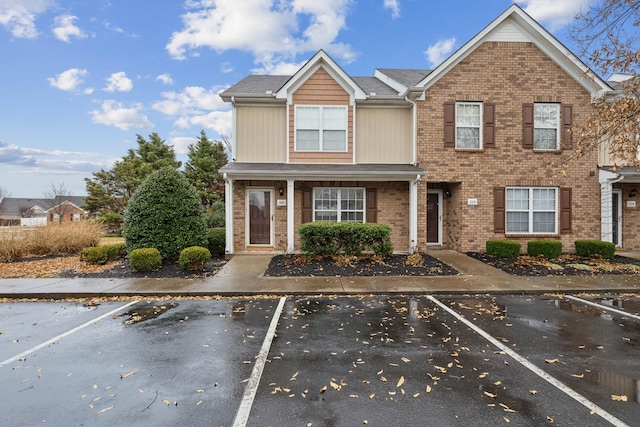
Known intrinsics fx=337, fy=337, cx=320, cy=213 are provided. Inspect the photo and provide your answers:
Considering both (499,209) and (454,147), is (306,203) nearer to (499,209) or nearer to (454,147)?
(454,147)

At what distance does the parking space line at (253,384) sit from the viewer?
112 inches

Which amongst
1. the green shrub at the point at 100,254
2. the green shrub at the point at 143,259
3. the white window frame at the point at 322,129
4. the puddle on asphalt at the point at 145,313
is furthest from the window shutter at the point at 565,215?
the green shrub at the point at 100,254

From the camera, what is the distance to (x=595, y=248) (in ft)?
36.7

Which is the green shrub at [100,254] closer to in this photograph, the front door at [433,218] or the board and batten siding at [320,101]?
the board and batten siding at [320,101]

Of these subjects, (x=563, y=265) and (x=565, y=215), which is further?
(x=565, y=215)

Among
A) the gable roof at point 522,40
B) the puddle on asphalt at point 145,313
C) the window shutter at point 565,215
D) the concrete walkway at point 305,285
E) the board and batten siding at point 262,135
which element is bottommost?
the puddle on asphalt at point 145,313

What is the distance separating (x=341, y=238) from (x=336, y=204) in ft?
7.92

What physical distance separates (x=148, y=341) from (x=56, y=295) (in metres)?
3.94

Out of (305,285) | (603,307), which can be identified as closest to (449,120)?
(603,307)

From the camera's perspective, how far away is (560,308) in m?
6.22

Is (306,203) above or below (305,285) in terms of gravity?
above

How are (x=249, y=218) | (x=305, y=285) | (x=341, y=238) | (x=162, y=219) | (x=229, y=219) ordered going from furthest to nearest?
(x=249, y=218)
(x=229, y=219)
(x=341, y=238)
(x=162, y=219)
(x=305, y=285)

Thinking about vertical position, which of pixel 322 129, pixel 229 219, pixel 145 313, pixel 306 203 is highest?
pixel 322 129

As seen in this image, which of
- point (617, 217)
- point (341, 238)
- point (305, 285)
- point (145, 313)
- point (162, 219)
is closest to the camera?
point (145, 313)
